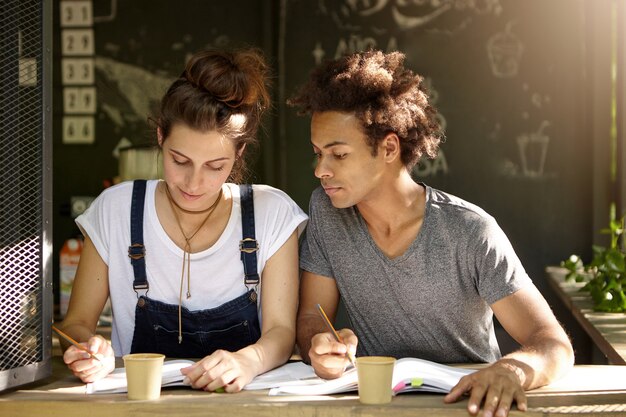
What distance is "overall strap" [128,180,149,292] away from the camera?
2.73m

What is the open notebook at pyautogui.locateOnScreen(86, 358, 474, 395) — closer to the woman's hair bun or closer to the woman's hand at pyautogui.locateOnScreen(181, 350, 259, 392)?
the woman's hand at pyautogui.locateOnScreen(181, 350, 259, 392)

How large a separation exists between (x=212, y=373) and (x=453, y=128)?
3.48m

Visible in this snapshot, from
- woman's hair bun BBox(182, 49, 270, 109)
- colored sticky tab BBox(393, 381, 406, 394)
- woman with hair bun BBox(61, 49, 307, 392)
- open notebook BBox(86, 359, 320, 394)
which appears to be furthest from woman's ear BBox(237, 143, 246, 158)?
colored sticky tab BBox(393, 381, 406, 394)

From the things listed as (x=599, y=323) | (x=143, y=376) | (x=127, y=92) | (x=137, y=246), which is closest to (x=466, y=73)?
(x=127, y=92)

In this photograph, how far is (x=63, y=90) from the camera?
5.69 metres

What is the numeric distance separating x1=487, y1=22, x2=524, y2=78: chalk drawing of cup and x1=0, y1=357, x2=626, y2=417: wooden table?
338 cm

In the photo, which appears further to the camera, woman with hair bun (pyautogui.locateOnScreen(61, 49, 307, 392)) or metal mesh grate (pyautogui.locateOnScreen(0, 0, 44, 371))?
woman with hair bun (pyautogui.locateOnScreen(61, 49, 307, 392))

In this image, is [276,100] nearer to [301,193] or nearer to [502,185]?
[301,193]

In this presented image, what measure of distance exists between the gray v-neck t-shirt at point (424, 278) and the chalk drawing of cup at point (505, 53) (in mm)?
2690

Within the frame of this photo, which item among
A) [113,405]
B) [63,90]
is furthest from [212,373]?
[63,90]

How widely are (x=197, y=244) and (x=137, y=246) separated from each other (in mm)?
169

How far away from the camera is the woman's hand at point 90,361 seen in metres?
2.31

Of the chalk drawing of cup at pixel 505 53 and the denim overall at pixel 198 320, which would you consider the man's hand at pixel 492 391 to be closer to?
the denim overall at pixel 198 320

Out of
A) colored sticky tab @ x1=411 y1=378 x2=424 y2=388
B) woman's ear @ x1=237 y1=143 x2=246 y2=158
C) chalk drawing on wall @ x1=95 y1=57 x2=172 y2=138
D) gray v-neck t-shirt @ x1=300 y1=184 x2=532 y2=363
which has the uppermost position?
chalk drawing on wall @ x1=95 y1=57 x2=172 y2=138
